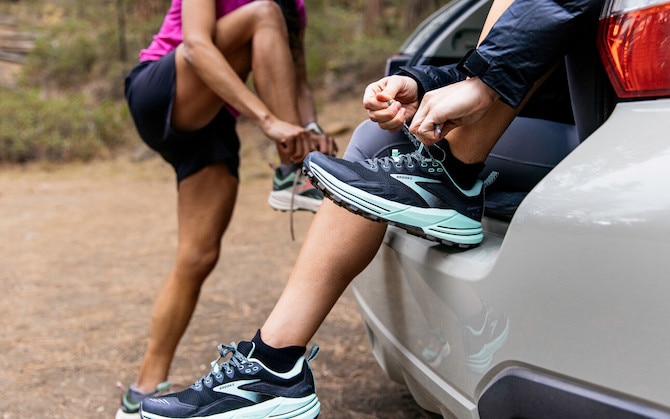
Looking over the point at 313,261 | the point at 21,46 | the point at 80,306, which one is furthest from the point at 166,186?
the point at 21,46

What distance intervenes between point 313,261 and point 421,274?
0.26m

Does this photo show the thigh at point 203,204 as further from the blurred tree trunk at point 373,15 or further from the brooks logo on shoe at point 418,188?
the blurred tree trunk at point 373,15

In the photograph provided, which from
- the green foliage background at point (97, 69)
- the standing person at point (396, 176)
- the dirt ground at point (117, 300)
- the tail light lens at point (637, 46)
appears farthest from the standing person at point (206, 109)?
the green foliage background at point (97, 69)

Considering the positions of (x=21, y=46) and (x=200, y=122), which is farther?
(x=21, y=46)

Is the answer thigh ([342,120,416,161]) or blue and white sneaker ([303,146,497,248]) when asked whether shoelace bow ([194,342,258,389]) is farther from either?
thigh ([342,120,416,161])

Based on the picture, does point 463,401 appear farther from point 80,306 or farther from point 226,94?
point 80,306

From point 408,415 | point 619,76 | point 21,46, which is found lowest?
point 21,46

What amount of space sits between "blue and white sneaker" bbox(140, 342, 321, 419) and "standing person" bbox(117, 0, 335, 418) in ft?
3.42

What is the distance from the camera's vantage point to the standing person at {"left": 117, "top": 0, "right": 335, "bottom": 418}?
8.07ft

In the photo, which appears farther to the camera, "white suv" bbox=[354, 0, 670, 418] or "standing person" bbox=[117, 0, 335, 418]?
"standing person" bbox=[117, 0, 335, 418]

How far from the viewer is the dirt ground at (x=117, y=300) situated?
2.98 m

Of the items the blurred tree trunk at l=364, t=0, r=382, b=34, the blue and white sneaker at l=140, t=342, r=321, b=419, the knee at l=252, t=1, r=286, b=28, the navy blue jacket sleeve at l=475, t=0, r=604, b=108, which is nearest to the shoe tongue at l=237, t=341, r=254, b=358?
the blue and white sneaker at l=140, t=342, r=321, b=419

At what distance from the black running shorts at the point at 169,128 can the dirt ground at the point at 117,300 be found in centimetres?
98

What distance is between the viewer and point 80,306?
421 centimetres
